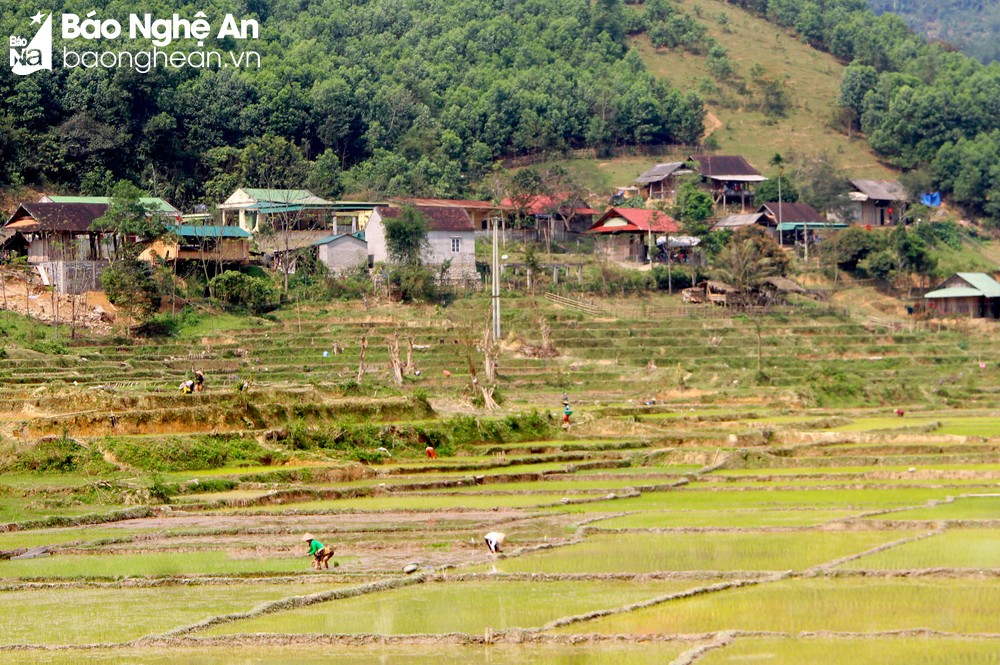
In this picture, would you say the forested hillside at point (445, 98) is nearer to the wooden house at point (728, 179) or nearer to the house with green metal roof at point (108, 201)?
the house with green metal roof at point (108, 201)

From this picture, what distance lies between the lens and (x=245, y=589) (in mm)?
17312

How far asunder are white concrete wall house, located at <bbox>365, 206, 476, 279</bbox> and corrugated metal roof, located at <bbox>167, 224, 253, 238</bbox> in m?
5.16

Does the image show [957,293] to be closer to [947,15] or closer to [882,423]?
[882,423]

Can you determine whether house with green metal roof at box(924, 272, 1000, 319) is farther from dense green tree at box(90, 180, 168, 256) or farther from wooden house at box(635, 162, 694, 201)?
dense green tree at box(90, 180, 168, 256)

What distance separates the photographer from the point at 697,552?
746 inches

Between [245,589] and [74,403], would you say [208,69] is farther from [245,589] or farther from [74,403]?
[245,589]

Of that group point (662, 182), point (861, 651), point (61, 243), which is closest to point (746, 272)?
point (662, 182)

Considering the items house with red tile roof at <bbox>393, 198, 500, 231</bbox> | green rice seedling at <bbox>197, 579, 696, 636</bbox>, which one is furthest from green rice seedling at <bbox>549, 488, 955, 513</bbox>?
house with red tile roof at <bbox>393, 198, 500, 231</bbox>

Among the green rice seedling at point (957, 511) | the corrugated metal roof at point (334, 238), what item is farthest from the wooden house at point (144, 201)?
the green rice seedling at point (957, 511)

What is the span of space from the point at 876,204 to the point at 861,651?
2311 inches

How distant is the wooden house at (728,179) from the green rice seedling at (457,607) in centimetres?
5225

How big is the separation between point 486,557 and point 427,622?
12.2ft

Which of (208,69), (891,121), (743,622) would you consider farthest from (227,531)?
(891,121)

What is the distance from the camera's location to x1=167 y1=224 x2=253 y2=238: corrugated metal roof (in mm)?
51562
